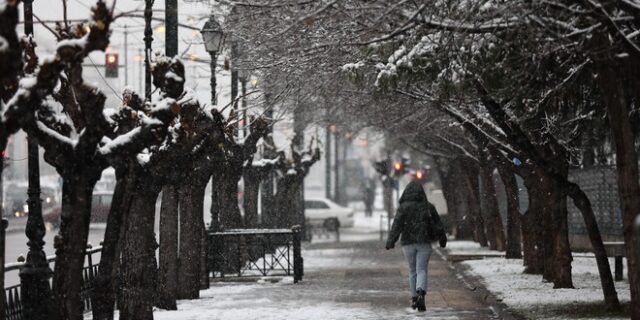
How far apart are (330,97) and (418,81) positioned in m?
6.75

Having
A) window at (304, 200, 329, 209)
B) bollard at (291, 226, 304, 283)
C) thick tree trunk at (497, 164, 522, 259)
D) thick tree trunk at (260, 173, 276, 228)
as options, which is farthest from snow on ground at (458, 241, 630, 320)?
window at (304, 200, 329, 209)

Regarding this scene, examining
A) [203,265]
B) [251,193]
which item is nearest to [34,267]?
[203,265]

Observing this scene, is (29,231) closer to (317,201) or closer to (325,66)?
(325,66)

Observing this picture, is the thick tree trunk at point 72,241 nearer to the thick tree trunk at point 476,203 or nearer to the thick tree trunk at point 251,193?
the thick tree trunk at point 251,193

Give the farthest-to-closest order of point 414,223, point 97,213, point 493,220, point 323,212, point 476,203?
point 323,212, point 97,213, point 476,203, point 493,220, point 414,223

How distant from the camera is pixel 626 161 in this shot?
13273mm

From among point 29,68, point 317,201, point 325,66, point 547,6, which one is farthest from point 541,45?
point 317,201

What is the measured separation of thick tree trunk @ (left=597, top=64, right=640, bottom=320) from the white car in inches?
1575

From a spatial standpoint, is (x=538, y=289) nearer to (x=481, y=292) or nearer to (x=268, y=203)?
(x=481, y=292)

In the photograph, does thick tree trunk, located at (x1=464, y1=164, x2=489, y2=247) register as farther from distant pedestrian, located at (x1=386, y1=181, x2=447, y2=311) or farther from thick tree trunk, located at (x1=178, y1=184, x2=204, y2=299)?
distant pedestrian, located at (x1=386, y1=181, x2=447, y2=311)

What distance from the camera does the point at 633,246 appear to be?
1323 cm

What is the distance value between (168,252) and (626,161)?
7.99m

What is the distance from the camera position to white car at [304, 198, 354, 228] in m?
55.3

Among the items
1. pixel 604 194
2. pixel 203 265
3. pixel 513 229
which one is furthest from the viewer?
pixel 604 194
